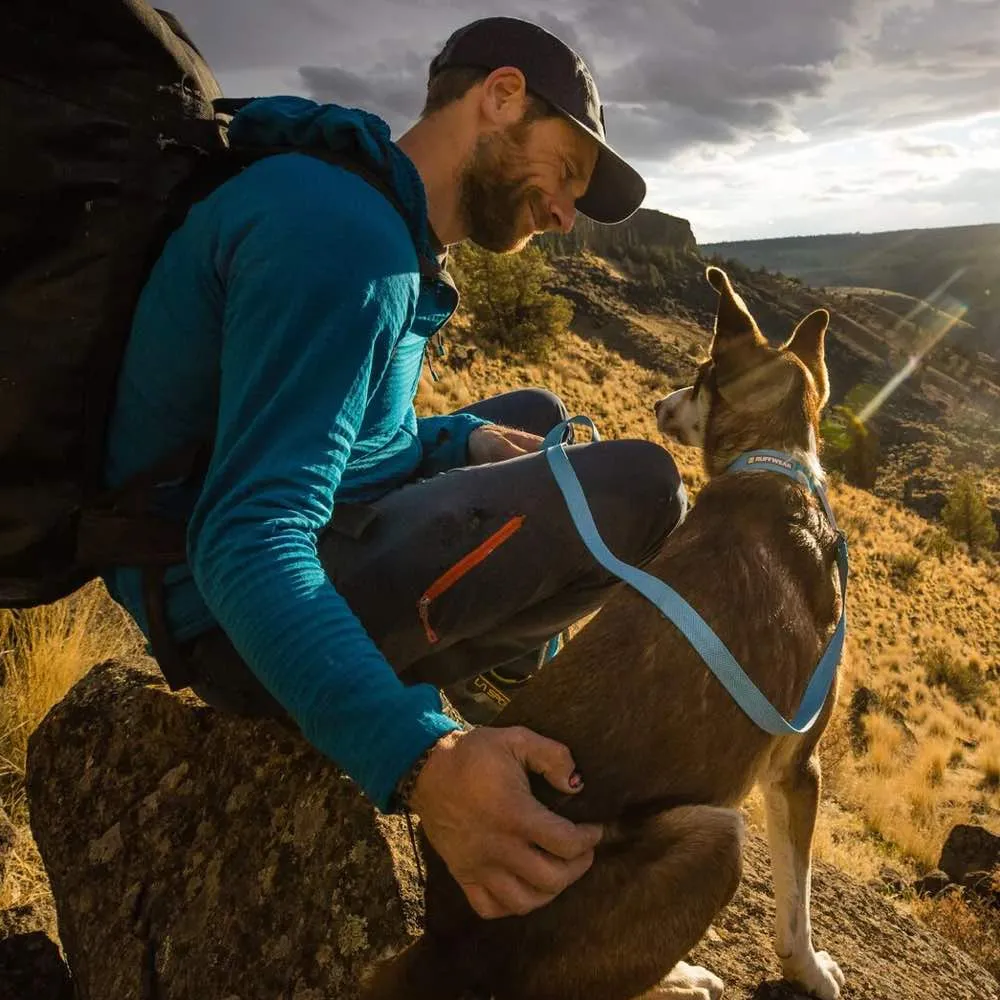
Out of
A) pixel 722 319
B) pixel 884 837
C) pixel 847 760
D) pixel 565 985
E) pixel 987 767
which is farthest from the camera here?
pixel 987 767

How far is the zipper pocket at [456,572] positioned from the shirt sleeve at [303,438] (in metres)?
0.81

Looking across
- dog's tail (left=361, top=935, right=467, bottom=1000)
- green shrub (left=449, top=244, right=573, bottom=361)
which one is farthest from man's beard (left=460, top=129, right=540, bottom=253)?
green shrub (left=449, top=244, right=573, bottom=361)

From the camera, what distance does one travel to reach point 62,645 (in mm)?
4137

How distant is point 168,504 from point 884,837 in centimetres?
926

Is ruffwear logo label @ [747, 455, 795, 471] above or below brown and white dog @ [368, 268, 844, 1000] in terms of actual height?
above

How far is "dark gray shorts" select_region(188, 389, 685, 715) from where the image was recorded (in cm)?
246

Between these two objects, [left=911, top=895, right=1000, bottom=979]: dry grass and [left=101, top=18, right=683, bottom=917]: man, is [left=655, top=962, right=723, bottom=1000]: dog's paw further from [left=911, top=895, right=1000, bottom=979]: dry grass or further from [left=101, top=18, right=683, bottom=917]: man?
[left=911, top=895, right=1000, bottom=979]: dry grass

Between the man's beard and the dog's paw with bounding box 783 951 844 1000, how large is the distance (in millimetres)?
2711

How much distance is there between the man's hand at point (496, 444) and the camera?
3.34 m

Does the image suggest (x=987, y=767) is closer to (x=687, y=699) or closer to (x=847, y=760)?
(x=847, y=760)

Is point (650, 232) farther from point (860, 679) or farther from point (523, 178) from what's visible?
point (523, 178)

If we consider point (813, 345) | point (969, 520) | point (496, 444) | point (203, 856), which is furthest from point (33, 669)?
point (969, 520)

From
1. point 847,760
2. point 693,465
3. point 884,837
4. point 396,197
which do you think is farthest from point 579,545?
point 693,465

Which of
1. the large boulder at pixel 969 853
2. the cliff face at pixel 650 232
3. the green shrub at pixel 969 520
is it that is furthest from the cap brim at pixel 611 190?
the cliff face at pixel 650 232
